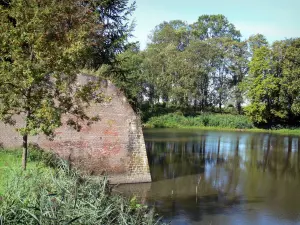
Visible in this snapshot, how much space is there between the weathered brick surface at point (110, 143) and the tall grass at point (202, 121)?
1096 inches

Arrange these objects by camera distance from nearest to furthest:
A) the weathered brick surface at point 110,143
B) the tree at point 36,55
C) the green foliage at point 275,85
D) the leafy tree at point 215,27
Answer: the tree at point 36,55 < the weathered brick surface at point 110,143 < the green foliage at point 275,85 < the leafy tree at point 215,27

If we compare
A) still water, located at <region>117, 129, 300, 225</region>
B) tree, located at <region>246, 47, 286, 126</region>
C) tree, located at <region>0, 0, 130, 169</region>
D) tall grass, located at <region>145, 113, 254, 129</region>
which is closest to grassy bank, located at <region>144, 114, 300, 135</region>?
tall grass, located at <region>145, 113, 254, 129</region>

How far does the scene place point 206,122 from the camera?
4438 centimetres

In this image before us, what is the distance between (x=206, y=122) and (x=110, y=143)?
1220 inches

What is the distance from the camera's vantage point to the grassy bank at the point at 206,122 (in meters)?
43.1

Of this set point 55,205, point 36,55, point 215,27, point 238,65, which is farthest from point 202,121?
point 55,205

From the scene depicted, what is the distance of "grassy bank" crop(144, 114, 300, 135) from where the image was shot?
43.1m

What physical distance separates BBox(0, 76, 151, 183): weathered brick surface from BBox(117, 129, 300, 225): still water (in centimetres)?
77

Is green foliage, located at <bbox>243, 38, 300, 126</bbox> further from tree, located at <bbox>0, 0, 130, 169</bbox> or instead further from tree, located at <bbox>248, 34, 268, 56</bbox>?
tree, located at <bbox>0, 0, 130, 169</bbox>

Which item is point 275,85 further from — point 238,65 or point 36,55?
point 36,55

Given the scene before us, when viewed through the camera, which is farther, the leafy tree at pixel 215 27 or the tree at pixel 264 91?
the leafy tree at pixel 215 27

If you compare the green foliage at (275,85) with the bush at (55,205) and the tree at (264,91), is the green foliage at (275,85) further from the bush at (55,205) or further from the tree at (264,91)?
the bush at (55,205)

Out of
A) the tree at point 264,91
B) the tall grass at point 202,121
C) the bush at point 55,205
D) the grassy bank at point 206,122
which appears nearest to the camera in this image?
the bush at point 55,205

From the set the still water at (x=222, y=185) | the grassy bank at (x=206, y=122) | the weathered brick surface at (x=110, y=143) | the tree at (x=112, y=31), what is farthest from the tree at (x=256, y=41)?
the weathered brick surface at (x=110, y=143)
